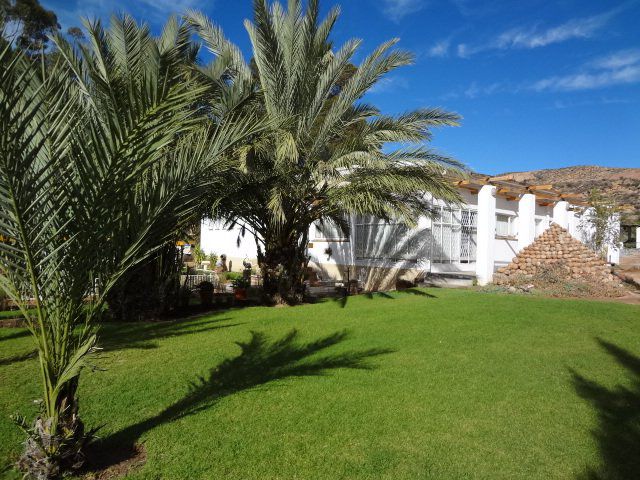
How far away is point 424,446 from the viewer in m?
4.07

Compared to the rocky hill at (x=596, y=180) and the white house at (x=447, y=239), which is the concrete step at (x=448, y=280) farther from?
the rocky hill at (x=596, y=180)

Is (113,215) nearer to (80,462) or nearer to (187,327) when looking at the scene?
(80,462)

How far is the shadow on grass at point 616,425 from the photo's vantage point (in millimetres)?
3646

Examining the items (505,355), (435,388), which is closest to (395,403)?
(435,388)

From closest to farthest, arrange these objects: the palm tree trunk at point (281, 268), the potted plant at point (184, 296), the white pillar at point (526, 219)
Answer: the palm tree trunk at point (281, 268)
the potted plant at point (184, 296)
the white pillar at point (526, 219)

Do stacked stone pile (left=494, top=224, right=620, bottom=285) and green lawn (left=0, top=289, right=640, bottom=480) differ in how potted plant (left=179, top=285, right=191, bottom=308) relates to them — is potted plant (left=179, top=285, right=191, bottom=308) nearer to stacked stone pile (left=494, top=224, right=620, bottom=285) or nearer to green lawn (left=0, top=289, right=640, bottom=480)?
green lawn (left=0, top=289, right=640, bottom=480)

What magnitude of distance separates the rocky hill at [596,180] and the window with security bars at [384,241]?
661 inches

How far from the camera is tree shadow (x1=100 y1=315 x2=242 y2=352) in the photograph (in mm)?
8000

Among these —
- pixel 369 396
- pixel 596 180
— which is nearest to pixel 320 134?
pixel 369 396

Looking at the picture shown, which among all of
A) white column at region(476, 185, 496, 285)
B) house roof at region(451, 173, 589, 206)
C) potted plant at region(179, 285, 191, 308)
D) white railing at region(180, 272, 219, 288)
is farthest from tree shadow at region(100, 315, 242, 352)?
white column at region(476, 185, 496, 285)

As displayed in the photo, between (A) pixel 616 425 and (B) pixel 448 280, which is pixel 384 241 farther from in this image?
(A) pixel 616 425

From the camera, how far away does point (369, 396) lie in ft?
17.3

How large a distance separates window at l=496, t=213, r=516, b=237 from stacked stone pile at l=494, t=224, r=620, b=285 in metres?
2.94

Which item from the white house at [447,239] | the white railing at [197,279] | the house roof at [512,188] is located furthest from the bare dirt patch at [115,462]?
the house roof at [512,188]
